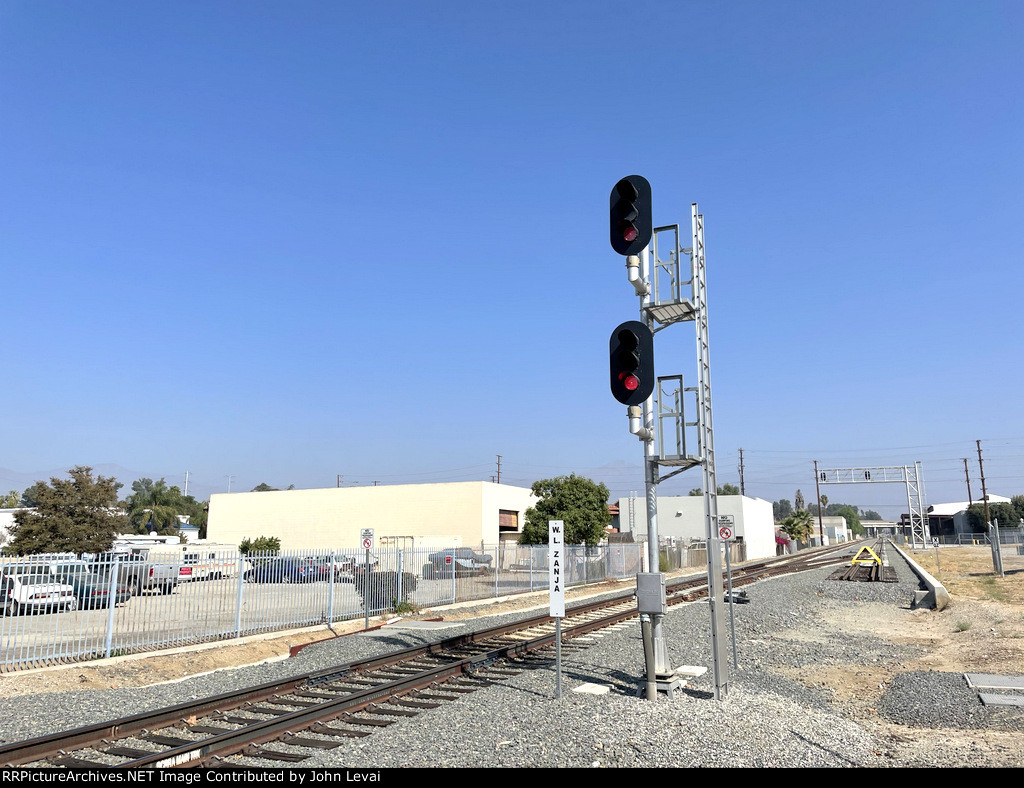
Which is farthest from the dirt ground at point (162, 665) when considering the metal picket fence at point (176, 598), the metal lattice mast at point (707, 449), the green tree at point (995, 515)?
the green tree at point (995, 515)

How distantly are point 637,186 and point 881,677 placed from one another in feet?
31.1

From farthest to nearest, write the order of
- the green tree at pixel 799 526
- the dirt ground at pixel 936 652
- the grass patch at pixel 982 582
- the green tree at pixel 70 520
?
1. the green tree at pixel 799 526
2. the green tree at pixel 70 520
3. the grass patch at pixel 982 582
4. the dirt ground at pixel 936 652

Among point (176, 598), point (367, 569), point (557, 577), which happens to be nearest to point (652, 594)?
point (557, 577)

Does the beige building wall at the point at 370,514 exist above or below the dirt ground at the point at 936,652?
above

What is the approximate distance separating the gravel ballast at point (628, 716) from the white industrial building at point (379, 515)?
39.0m

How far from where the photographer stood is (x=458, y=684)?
38.0 feet

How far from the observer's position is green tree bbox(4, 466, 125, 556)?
33.4 meters

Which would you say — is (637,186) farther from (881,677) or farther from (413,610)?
(413,610)

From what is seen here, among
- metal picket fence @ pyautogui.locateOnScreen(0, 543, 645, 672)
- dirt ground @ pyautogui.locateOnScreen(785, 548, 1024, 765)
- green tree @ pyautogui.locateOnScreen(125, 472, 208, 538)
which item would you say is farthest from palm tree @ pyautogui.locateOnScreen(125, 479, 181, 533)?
dirt ground @ pyautogui.locateOnScreen(785, 548, 1024, 765)

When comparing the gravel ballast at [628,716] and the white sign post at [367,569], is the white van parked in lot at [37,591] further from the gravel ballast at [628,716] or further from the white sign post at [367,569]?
the white sign post at [367,569]

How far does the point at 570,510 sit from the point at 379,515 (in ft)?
79.1

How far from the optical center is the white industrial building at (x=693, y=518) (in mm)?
74812

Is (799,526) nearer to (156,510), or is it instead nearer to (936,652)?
(156,510)

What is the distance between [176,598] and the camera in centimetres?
1669
